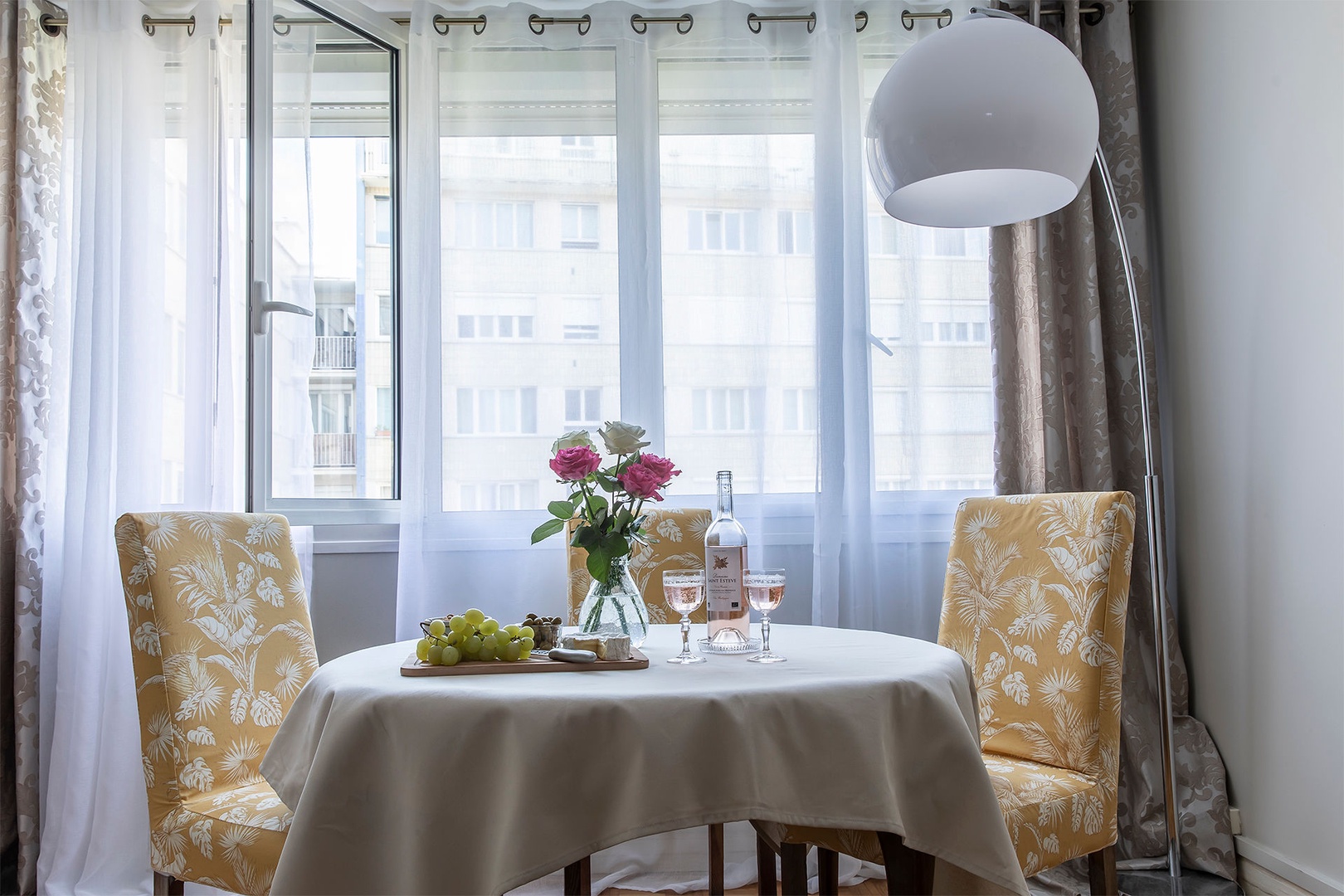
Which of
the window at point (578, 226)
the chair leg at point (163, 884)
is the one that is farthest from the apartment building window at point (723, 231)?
the chair leg at point (163, 884)

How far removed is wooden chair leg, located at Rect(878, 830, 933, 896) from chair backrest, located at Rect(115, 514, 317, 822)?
1127 millimetres

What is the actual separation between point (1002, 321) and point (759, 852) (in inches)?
63.7

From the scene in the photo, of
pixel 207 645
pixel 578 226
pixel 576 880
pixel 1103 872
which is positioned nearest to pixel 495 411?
pixel 578 226

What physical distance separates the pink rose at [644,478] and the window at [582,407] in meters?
1.24

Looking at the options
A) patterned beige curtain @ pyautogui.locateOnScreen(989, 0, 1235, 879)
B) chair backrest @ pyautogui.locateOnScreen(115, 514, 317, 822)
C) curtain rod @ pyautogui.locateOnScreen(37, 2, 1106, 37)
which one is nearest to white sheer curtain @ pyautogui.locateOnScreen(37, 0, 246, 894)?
curtain rod @ pyautogui.locateOnScreen(37, 2, 1106, 37)

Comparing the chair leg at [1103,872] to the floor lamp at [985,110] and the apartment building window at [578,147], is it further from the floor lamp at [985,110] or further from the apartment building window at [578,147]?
the apartment building window at [578,147]

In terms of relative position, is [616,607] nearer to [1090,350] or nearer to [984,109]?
[984,109]

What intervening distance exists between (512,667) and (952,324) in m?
1.90

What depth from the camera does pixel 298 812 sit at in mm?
1149

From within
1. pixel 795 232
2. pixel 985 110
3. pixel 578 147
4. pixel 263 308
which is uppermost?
pixel 578 147

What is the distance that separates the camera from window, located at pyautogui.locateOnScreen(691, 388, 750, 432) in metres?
2.72

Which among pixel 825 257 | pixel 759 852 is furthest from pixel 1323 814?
pixel 825 257

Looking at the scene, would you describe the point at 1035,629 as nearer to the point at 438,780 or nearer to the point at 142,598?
the point at 438,780

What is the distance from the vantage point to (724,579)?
144 centimetres
